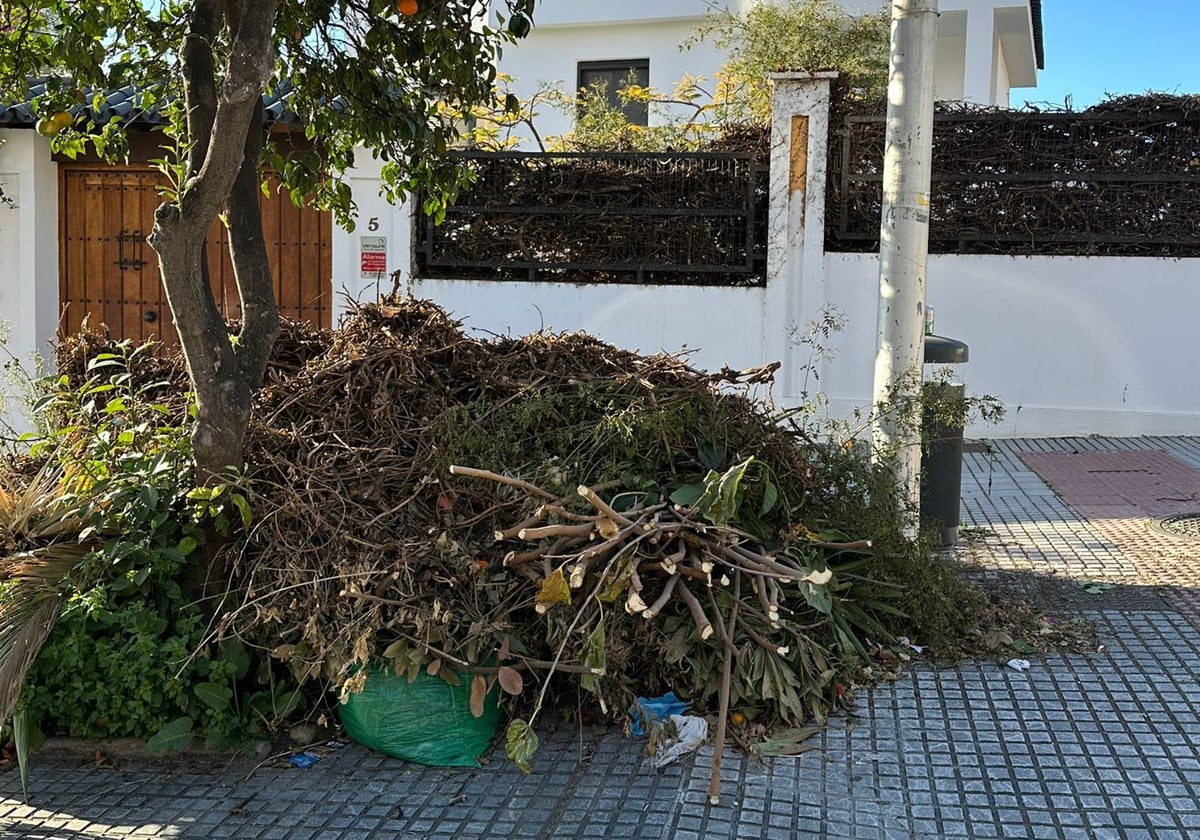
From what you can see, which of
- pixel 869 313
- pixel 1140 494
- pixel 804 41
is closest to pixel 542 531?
pixel 1140 494

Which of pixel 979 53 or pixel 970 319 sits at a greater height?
pixel 979 53

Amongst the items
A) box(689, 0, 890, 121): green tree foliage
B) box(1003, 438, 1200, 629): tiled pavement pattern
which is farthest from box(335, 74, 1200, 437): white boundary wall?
box(689, 0, 890, 121): green tree foliage

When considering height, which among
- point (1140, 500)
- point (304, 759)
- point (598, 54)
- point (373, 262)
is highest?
point (598, 54)

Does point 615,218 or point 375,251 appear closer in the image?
point 615,218

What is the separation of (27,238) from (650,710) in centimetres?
936

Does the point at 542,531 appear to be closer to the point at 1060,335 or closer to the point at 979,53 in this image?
the point at 1060,335

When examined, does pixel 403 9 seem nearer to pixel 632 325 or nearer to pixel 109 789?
pixel 109 789

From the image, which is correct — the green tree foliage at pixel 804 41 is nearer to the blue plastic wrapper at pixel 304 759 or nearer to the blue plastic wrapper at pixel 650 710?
the blue plastic wrapper at pixel 650 710

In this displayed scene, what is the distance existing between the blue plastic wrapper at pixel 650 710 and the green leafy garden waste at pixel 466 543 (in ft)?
0.22

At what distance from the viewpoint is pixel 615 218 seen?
10.5 meters

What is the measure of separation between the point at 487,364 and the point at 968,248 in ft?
22.5

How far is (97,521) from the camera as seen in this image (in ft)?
14.6

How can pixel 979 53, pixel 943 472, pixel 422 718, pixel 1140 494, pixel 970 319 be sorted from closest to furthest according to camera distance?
pixel 422 718 < pixel 943 472 < pixel 1140 494 < pixel 970 319 < pixel 979 53

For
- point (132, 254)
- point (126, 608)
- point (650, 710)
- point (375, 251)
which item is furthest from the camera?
point (132, 254)
